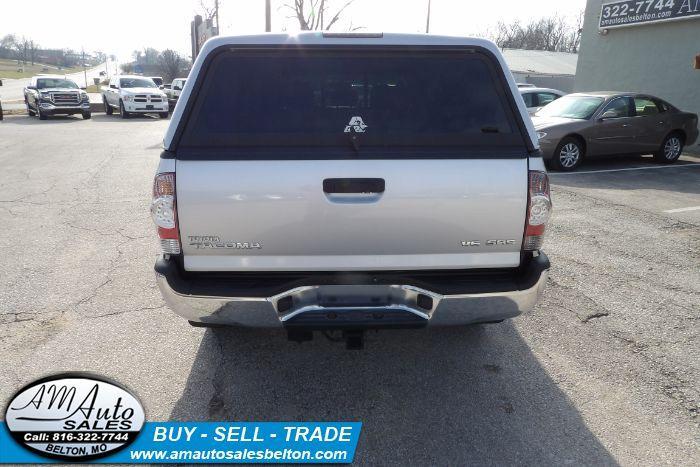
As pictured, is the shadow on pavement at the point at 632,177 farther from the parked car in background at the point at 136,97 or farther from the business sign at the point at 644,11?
the parked car in background at the point at 136,97

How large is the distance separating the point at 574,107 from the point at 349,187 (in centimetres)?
1044

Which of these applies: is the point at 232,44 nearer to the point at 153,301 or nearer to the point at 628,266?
the point at 153,301

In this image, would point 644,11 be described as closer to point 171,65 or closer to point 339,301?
point 339,301

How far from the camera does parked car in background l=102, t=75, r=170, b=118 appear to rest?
2330 centimetres

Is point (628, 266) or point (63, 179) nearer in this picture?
point (628, 266)

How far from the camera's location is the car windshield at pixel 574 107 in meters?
11.1

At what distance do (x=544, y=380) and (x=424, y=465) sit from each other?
46.1 inches

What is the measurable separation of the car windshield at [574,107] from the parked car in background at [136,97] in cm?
1822

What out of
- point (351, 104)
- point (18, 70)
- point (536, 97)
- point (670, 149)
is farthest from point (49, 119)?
point (18, 70)

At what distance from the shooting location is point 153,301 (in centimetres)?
432

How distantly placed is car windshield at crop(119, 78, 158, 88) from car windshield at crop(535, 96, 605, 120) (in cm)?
1975

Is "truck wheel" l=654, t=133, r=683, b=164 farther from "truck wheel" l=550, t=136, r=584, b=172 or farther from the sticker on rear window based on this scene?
the sticker on rear window

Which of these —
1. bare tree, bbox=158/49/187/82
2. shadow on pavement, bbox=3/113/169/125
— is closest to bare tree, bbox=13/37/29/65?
bare tree, bbox=158/49/187/82

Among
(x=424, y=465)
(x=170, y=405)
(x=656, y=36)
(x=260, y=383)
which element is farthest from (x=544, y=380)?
(x=656, y=36)
